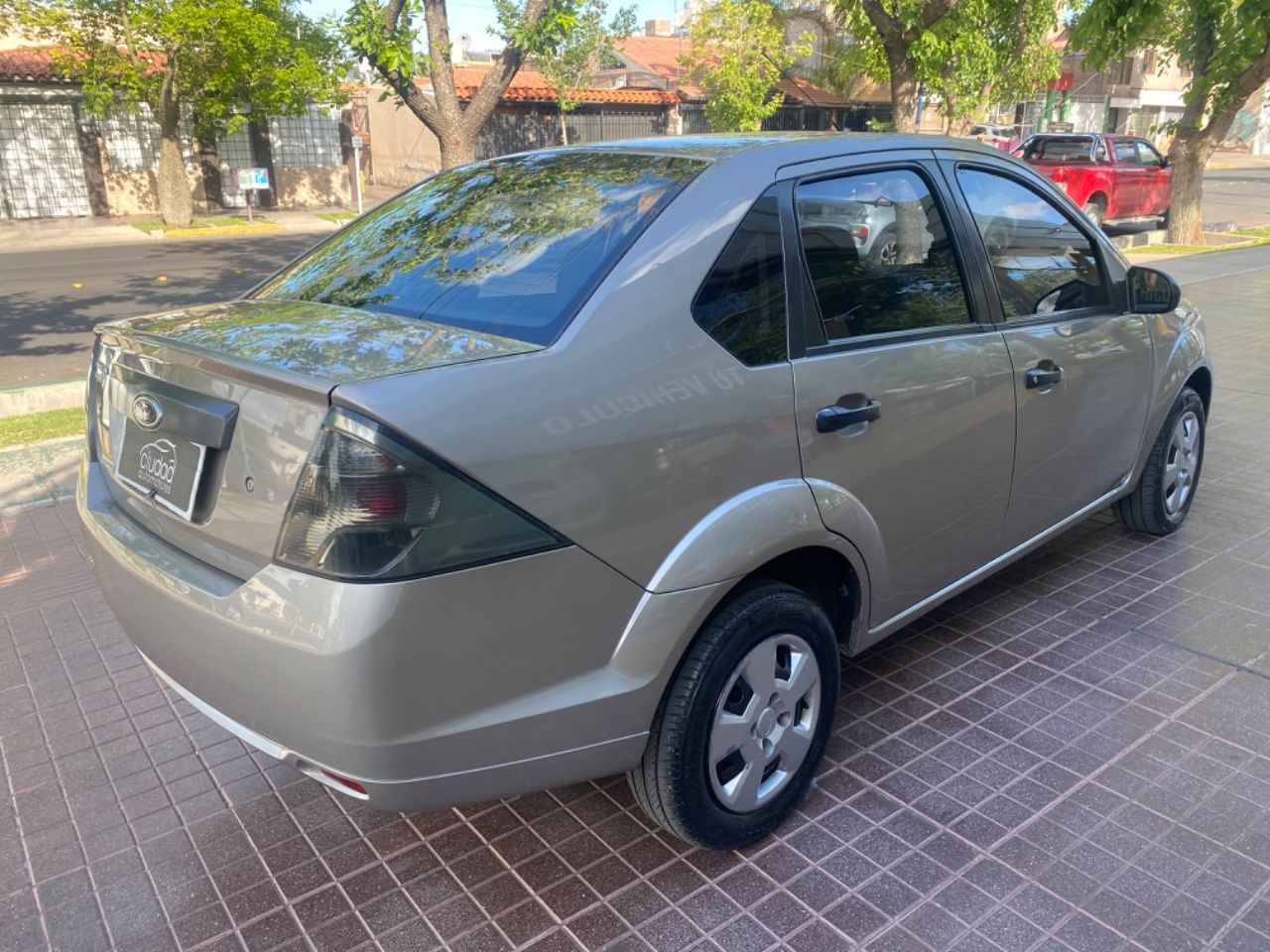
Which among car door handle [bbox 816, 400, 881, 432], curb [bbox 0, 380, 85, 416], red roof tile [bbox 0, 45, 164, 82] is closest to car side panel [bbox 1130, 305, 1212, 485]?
car door handle [bbox 816, 400, 881, 432]

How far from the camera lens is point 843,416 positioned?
2.65 metres

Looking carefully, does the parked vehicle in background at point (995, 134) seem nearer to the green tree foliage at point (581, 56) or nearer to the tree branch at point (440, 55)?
the green tree foliage at point (581, 56)

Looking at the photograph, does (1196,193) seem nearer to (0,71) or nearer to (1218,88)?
(1218,88)

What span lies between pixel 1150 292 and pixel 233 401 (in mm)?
3401

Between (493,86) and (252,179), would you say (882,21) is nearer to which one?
(493,86)

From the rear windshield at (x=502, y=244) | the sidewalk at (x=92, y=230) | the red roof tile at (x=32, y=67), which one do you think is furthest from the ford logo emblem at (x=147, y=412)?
the red roof tile at (x=32, y=67)

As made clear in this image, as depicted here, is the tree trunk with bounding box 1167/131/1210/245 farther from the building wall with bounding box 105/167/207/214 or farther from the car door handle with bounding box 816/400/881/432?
the building wall with bounding box 105/167/207/214

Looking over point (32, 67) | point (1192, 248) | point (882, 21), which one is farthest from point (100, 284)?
point (1192, 248)

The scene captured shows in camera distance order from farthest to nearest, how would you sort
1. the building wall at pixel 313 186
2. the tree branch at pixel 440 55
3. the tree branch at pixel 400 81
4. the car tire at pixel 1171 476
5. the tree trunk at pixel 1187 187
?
the building wall at pixel 313 186
the tree trunk at pixel 1187 187
the tree branch at pixel 440 55
the tree branch at pixel 400 81
the car tire at pixel 1171 476

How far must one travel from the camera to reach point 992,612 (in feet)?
13.3

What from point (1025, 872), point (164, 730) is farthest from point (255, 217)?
point (1025, 872)

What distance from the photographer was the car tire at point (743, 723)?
2.40m

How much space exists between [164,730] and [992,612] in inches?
119

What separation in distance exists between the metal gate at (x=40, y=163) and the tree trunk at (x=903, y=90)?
61.8 ft
